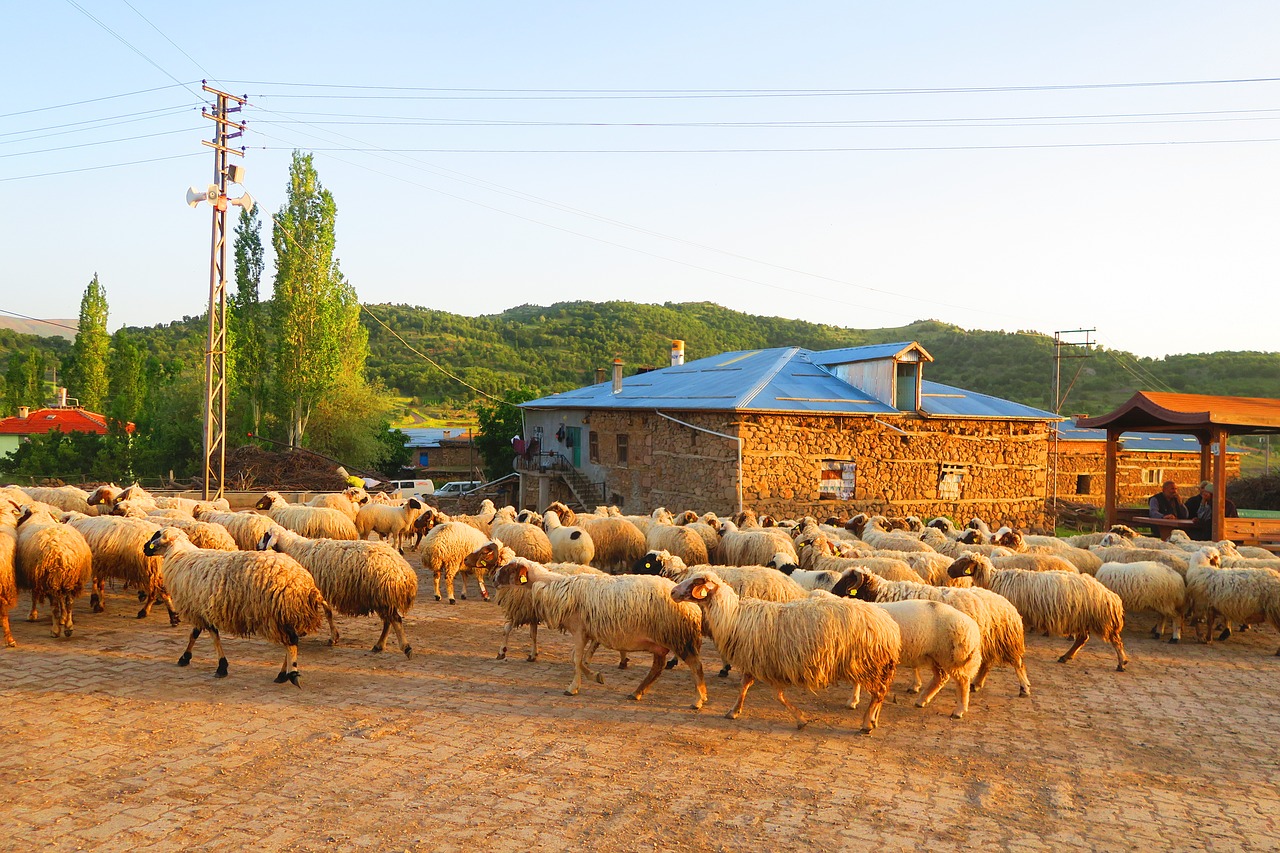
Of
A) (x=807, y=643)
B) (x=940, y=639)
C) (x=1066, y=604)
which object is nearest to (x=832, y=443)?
(x=1066, y=604)

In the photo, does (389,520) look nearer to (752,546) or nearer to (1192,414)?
(752,546)

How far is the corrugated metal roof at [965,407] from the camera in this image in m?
23.1

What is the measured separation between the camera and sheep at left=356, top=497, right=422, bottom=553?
15109 mm

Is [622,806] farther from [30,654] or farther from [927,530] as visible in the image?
[927,530]

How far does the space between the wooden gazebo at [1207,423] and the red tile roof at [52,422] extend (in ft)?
144

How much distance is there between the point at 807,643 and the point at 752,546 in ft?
18.7

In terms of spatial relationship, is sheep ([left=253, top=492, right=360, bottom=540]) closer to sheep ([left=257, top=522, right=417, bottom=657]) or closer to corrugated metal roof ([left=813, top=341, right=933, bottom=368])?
sheep ([left=257, top=522, right=417, bottom=657])

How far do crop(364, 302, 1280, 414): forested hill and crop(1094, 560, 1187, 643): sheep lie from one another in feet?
143

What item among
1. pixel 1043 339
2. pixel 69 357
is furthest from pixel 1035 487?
pixel 1043 339

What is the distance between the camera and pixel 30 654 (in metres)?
8.77

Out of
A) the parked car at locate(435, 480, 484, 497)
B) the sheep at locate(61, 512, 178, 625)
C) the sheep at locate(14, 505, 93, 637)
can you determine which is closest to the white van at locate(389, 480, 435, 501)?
the parked car at locate(435, 480, 484, 497)

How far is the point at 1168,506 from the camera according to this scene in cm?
1733

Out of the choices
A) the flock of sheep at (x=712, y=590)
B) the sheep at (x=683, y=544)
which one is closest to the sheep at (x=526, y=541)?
the flock of sheep at (x=712, y=590)

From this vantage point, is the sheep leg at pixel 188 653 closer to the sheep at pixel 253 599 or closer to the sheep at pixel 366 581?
the sheep at pixel 253 599
